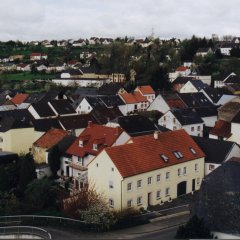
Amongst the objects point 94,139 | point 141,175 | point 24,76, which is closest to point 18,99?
point 94,139

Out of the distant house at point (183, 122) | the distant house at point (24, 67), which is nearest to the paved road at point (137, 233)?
the distant house at point (183, 122)

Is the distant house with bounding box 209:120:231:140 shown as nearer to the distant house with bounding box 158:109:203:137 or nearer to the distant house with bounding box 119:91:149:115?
the distant house with bounding box 158:109:203:137

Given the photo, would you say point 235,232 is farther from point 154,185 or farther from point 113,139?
point 113,139

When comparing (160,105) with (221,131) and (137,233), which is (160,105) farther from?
(137,233)

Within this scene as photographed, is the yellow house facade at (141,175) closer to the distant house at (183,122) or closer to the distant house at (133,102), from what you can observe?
the distant house at (183,122)

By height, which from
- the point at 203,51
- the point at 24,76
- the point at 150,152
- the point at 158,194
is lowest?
the point at 158,194

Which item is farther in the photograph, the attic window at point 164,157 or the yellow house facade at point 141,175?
the attic window at point 164,157
